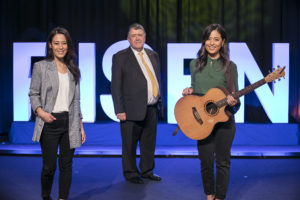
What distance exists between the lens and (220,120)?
2980mm

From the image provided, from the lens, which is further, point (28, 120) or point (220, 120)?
point (28, 120)

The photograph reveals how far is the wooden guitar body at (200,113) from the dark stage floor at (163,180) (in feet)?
2.75

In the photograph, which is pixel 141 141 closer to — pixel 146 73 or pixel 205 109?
pixel 146 73

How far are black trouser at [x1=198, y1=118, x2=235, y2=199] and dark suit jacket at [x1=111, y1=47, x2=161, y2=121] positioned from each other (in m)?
1.22

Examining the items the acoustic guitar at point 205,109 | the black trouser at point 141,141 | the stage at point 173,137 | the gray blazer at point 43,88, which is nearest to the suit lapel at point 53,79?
the gray blazer at point 43,88

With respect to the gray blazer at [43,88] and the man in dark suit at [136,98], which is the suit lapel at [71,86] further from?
the man in dark suit at [136,98]

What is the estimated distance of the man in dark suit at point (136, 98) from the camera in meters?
4.21

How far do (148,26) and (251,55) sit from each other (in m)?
1.82

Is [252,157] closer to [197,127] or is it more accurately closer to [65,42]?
[197,127]

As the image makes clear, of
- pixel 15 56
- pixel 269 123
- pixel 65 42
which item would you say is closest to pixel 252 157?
pixel 269 123

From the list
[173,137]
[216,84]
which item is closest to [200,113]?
[216,84]

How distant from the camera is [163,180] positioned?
14.1 ft

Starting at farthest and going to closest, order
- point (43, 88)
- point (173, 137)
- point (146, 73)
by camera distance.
Answer: point (173, 137) → point (146, 73) → point (43, 88)

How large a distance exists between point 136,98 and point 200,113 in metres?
1.24
